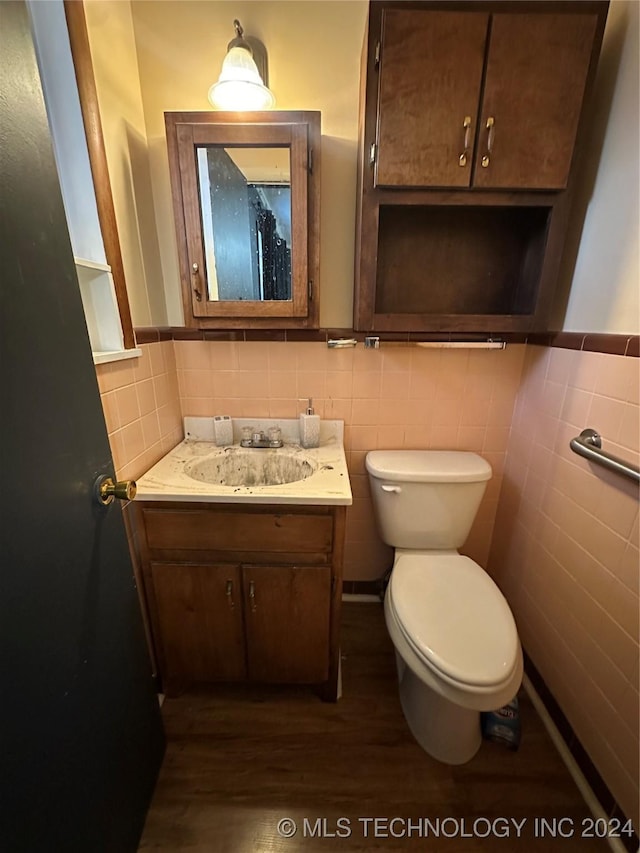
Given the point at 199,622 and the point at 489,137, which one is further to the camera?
the point at 199,622

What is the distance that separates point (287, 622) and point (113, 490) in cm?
73

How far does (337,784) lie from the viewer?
1.01m

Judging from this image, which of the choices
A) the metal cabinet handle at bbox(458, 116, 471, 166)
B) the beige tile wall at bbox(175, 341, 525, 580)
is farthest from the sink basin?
the metal cabinet handle at bbox(458, 116, 471, 166)

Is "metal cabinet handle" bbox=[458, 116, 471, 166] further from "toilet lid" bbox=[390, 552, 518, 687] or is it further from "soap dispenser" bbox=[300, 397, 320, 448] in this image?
"toilet lid" bbox=[390, 552, 518, 687]

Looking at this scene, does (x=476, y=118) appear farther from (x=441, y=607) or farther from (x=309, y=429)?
(x=441, y=607)

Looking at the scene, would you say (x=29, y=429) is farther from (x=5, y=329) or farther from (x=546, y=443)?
(x=546, y=443)

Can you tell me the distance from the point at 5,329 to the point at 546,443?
1.44 meters

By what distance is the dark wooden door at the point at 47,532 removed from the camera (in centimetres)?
49

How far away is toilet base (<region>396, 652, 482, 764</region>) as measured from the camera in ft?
3.43

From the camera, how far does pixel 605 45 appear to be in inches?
37.0

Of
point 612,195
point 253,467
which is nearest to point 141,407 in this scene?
point 253,467

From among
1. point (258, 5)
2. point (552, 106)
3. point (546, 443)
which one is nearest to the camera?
point (552, 106)

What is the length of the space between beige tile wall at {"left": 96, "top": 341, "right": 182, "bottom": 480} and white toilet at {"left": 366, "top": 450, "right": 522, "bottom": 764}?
789 millimetres

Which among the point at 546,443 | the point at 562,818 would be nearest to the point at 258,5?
the point at 546,443
